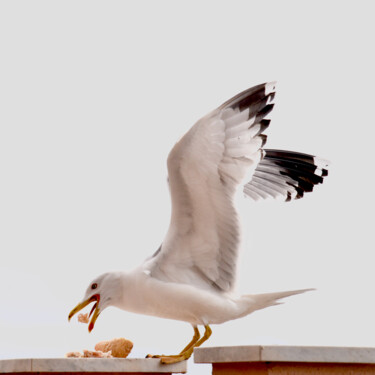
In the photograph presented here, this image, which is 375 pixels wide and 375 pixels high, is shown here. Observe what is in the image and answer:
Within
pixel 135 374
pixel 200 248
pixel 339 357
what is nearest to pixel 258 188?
pixel 200 248

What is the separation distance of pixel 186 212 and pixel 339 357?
1.22 meters

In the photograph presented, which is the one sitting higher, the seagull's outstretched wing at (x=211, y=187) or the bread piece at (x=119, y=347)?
the seagull's outstretched wing at (x=211, y=187)

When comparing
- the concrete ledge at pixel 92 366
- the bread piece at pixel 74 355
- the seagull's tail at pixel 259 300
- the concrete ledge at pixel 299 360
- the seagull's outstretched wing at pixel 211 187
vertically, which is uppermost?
the seagull's outstretched wing at pixel 211 187

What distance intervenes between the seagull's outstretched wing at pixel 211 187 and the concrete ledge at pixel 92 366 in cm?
43

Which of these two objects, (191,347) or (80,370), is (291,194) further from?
(80,370)

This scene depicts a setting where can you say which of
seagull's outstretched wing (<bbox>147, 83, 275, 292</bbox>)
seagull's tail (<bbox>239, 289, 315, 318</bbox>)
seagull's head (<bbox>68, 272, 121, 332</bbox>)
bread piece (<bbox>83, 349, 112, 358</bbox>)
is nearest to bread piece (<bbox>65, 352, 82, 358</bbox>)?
bread piece (<bbox>83, 349, 112, 358</bbox>)

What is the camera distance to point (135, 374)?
4824 millimetres

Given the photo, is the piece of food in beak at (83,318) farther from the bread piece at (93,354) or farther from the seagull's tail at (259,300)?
the seagull's tail at (259,300)

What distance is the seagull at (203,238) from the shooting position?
4863 millimetres

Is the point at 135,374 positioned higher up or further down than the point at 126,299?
further down

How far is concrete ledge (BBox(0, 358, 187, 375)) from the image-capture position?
4.73 metres

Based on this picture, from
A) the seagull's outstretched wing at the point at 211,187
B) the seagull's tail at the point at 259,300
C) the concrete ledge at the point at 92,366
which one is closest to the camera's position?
the concrete ledge at the point at 92,366

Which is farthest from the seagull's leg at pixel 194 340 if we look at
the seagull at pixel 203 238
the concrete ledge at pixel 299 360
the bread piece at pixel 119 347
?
the concrete ledge at pixel 299 360

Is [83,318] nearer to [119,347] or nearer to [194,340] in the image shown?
[119,347]
